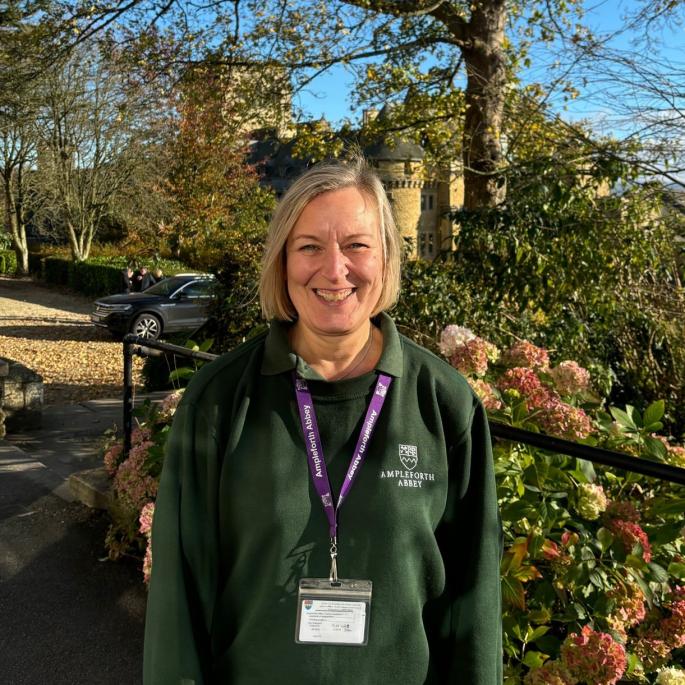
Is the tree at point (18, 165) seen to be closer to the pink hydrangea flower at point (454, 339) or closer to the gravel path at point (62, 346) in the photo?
the gravel path at point (62, 346)

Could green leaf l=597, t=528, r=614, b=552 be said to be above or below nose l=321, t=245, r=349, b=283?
below

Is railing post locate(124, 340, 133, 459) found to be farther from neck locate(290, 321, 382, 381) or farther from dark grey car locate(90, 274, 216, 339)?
dark grey car locate(90, 274, 216, 339)

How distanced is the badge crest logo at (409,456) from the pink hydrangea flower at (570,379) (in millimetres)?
1647

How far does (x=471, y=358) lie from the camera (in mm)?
2926

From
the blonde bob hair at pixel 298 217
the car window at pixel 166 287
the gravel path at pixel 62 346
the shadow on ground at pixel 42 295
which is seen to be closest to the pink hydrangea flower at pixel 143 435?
the blonde bob hair at pixel 298 217

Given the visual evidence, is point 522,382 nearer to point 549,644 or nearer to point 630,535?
point 630,535

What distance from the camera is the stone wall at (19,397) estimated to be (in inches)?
329

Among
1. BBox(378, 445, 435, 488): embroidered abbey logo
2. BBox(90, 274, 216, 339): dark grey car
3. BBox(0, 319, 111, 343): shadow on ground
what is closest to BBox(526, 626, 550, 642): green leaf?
BBox(378, 445, 435, 488): embroidered abbey logo

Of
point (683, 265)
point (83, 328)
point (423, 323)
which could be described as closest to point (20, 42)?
point (423, 323)

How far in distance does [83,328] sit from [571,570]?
20.2 meters

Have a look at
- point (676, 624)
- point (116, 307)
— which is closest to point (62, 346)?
point (116, 307)

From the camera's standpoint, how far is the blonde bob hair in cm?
161

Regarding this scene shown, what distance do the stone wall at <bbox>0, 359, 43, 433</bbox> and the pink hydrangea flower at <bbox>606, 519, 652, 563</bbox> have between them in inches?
301

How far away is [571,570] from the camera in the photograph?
2238 mm
